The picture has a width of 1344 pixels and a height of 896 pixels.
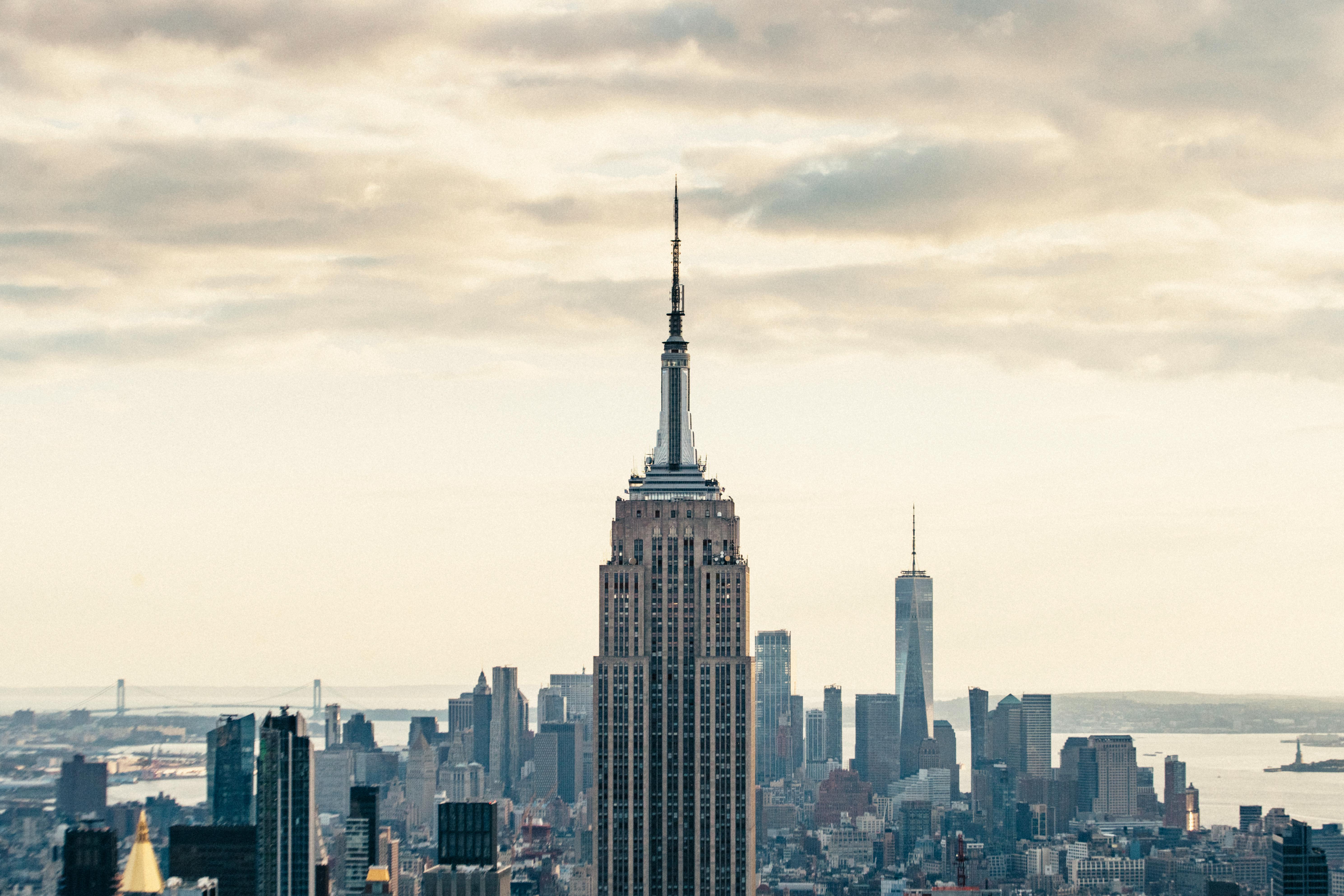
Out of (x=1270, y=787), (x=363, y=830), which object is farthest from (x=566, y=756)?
(x=1270, y=787)

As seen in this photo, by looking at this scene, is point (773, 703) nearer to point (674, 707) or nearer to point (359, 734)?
point (359, 734)

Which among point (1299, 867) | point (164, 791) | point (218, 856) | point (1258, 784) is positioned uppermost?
point (164, 791)

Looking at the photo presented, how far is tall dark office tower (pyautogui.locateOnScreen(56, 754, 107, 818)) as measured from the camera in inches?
5187

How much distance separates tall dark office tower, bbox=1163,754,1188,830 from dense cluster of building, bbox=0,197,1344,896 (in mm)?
505

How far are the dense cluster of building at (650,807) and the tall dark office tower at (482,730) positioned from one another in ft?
0.90

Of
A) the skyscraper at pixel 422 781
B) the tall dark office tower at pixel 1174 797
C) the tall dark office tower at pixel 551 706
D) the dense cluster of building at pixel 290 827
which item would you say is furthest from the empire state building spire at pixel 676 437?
the tall dark office tower at pixel 1174 797

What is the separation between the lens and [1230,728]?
187125mm

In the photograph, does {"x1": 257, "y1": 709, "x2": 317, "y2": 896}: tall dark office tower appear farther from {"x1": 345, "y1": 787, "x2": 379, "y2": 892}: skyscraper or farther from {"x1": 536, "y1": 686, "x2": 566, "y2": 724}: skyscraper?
{"x1": 536, "y1": 686, "x2": 566, "y2": 724}: skyscraper

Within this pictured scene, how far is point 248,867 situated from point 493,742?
223 feet

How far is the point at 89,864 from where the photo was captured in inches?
4653

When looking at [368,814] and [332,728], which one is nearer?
[368,814]

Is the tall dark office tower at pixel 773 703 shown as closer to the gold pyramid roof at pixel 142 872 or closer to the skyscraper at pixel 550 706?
the skyscraper at pixel 550 706

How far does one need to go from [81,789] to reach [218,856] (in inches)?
959

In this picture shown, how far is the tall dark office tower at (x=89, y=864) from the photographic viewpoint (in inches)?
4520
